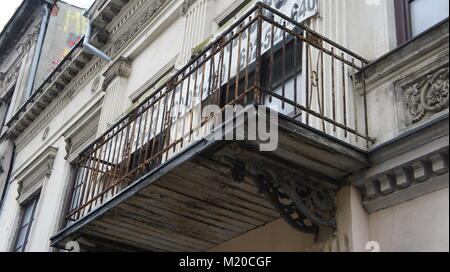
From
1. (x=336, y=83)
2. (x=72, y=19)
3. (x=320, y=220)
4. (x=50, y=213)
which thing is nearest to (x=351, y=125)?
(x=336, y=83)

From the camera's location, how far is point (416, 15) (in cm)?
641

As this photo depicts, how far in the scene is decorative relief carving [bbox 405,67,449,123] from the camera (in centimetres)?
539

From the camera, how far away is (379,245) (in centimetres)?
558

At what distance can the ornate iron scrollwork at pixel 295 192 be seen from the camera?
5.69m

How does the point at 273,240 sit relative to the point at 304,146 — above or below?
below

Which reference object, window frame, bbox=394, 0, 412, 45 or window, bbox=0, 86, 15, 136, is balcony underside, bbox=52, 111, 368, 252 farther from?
window, bbox=0, 86, 15, 136

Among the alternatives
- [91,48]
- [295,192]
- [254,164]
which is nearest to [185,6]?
[91,48]

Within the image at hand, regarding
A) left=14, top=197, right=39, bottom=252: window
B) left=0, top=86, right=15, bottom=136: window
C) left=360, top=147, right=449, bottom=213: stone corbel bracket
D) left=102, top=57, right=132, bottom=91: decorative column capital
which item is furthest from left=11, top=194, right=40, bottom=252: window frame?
left=360, top=147, right=449, bottom=213: stone corbel bracket

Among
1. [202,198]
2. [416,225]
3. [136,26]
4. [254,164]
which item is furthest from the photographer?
[136,26]

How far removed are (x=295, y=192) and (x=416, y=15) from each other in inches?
85.8

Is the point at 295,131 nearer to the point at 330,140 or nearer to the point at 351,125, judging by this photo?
the point at 330,140

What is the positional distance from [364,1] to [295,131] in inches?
89.5

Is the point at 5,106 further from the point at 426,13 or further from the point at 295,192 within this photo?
the point at 426,13

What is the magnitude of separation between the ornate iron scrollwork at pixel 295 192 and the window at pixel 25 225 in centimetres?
827
